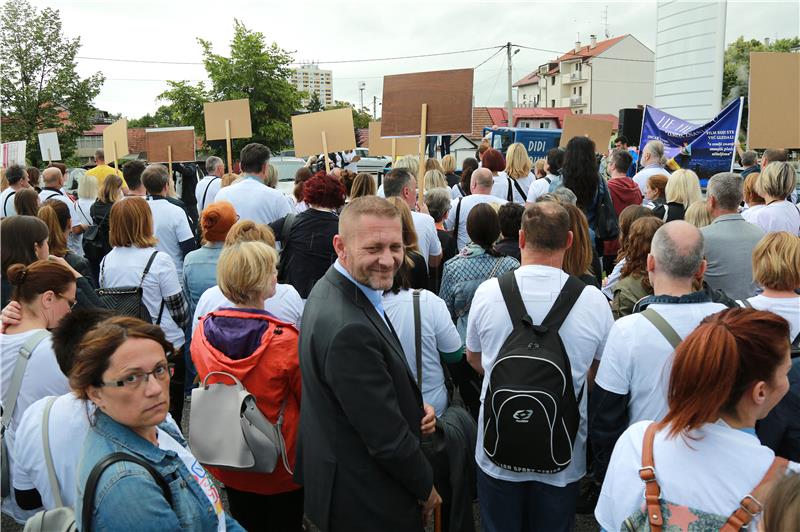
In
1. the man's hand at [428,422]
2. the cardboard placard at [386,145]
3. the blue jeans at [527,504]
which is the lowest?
the blue jeans at [527,504]

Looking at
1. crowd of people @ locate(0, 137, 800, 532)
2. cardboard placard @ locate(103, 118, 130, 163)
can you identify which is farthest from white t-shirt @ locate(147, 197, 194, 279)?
cardboard placard @ locate(103, 118, 130, 163)

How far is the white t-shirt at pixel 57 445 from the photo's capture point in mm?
2154

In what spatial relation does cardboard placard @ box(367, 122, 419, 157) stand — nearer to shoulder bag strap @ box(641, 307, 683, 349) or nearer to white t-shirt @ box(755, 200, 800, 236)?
white t-shirt @ box(755, 200, 800, 236)

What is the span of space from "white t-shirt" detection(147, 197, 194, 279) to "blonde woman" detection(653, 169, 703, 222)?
4.31 metres

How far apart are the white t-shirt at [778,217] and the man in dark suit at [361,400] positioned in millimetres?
3935

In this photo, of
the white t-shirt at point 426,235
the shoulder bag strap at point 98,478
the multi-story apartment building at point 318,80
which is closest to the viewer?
the shoulder bag strap at point 98,478

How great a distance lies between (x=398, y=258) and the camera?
2350mm

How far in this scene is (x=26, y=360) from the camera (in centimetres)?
261

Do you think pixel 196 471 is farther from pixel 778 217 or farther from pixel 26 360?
pixel 778 217

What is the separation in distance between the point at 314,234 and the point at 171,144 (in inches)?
216

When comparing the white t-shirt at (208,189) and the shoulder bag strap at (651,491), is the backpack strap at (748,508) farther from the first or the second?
the white t-shirt at (208,189)

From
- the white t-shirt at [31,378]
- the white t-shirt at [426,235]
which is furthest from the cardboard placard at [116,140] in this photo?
the white t-shirt at [31,378]

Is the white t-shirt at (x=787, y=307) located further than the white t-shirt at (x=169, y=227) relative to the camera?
No

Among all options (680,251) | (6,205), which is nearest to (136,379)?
(680,251)
